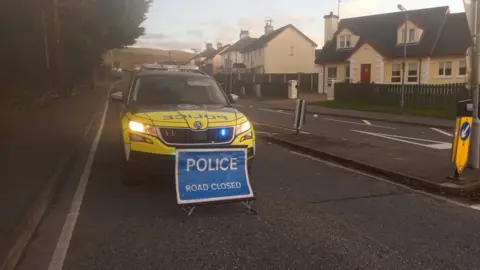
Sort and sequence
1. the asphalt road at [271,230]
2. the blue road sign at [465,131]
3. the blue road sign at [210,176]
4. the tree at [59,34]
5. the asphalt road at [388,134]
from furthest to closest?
1. the tree at [59,34]
2. the asphalt road at [388,134]
3. the blue road sign at [465,131]
4. the blue road sign at [210,176]
5. the asphalt road at [271,230]

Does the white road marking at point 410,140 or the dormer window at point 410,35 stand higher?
the dormer window at point 410,35

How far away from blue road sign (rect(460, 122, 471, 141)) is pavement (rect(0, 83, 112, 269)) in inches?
258

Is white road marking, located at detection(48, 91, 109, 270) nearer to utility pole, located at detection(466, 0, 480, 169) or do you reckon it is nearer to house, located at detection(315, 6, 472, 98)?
utility pole, located at detection(466, 0, 480, 169)

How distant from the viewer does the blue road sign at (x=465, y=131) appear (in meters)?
7.81

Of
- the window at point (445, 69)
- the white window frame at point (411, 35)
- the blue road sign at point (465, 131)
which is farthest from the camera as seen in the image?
the white window frame at point (411, 35)

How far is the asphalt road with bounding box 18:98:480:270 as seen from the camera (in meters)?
4.55

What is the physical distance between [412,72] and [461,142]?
106 feet

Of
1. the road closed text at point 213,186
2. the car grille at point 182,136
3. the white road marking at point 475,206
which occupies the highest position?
the car grille at point 182,136

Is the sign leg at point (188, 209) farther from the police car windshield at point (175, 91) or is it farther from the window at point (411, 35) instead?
the window at point (411, 35)

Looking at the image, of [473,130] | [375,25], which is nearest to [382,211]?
[473,130]

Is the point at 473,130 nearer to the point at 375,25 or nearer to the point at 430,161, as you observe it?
the point at 430,161

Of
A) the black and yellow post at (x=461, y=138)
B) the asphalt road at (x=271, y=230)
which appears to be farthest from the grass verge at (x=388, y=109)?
the asphalt road at (x=271, y=230)

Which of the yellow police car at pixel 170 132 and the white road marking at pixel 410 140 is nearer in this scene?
the yellow police car at pixel 170 132

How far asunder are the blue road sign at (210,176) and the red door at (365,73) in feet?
118
